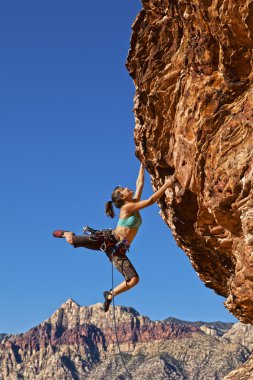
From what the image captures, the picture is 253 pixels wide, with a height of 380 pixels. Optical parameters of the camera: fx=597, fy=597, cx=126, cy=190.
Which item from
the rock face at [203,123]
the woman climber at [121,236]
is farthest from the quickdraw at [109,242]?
the rock face at [203,123]

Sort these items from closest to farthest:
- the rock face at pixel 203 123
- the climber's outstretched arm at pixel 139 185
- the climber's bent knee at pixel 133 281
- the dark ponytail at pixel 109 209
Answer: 1. the rock face at pixel 203 123
2. the climber's bent knee at pixel 133 281
3. the dark ponytail at pixel 109 209
4. the climber's outstretched arm at pixel 139 185

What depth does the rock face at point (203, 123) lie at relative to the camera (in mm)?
11719

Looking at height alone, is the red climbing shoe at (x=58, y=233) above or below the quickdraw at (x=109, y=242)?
above

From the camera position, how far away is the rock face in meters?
11.7

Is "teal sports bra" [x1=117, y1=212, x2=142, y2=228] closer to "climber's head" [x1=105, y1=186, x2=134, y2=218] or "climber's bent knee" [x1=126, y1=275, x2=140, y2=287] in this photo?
"climber's head" [x1=105, y1=186, x2=134, y2=218]

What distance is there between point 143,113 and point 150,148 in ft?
2.97

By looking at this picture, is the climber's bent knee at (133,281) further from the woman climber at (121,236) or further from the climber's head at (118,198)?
the climber's head at (118,198)

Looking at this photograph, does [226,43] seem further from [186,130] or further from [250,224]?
[250,224]

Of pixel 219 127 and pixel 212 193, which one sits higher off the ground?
pixel 219 127

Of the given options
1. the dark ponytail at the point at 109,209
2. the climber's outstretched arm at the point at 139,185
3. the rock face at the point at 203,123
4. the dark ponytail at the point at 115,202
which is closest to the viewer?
the rock face at the point at 203,123

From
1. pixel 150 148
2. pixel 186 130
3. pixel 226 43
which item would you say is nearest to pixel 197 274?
pixel 150 148

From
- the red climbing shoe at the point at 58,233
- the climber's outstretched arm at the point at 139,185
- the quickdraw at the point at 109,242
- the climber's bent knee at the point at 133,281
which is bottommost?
the climber's bent knee at the point at 133,281

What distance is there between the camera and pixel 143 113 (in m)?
15.2

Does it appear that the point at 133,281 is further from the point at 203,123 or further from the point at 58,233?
the point at 203,123
